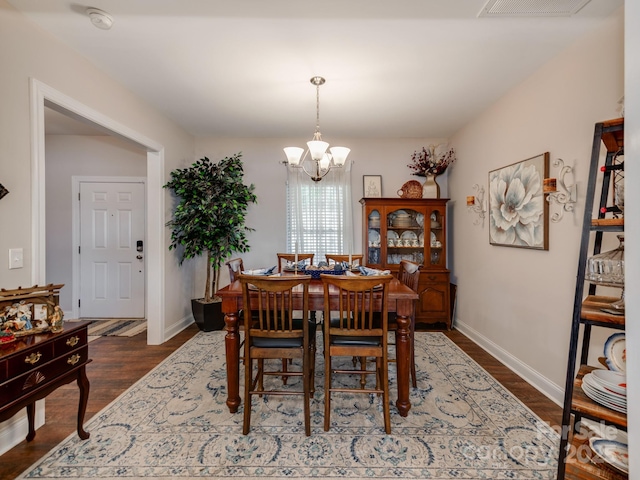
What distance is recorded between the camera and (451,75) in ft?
8.31

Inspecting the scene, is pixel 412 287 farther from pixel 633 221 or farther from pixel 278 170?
pixel 278 170

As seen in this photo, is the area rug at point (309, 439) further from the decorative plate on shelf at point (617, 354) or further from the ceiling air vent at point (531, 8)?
the ceiling air vent at point (531, 8)

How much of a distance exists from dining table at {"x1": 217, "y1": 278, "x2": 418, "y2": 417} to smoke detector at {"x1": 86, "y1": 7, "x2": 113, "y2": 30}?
188 cm

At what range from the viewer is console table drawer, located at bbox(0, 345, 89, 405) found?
53.1 inches

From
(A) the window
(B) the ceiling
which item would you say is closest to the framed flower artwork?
(B) the ceiling

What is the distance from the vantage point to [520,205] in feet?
8.63

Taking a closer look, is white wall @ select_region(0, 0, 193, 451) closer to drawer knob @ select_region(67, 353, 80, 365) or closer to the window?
drawer knob @ select_region(67, 353, 80, 365)

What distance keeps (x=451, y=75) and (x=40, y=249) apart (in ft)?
11.0

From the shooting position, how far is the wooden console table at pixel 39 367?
53.2 inches

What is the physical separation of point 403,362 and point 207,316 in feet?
8.52

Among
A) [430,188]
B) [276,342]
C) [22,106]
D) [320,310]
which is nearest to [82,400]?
[276,342]

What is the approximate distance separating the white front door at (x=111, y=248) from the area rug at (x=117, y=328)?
16 centimetres

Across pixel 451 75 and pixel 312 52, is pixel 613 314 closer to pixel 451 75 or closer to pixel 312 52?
pixel 451 75

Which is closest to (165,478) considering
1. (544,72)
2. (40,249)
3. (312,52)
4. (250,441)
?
(250,441)
